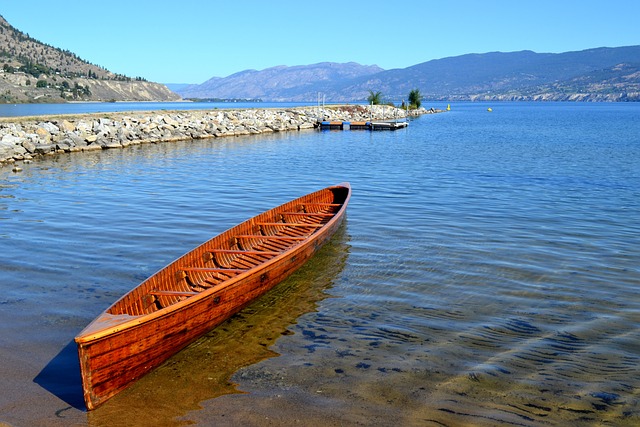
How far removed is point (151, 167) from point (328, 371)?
74.6 ft

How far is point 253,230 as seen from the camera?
12.9 meters

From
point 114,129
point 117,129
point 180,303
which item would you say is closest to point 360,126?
point 117,129

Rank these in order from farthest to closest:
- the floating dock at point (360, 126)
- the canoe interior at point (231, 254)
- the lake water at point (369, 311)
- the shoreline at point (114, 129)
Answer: the floating dock at point (360, 126)
the shoreline at point (114, 129)
the canoe interior at point (231, 254)
the lake water at point (369, 311)

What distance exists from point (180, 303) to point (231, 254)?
157 inches

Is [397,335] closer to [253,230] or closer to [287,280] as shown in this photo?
[287,280]

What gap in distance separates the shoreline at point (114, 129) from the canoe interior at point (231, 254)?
54.9ft

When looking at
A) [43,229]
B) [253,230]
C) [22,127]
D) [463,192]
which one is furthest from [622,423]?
[22,127]

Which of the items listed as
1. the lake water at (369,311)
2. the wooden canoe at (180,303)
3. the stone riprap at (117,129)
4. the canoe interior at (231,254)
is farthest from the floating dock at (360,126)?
the wooden canoe at (180,303)

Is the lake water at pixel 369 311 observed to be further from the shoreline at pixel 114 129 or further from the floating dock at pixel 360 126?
the floating dock at pixel 360 126

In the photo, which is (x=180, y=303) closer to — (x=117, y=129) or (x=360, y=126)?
(x=117, y=129)

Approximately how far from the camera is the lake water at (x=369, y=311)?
657 cm

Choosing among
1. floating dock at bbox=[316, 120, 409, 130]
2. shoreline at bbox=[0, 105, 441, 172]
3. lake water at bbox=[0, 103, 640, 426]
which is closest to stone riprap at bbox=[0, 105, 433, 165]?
shoreline at bbox=[0, 105, 441, 172]

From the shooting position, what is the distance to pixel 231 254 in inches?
444

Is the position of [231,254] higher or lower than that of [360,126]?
lower
